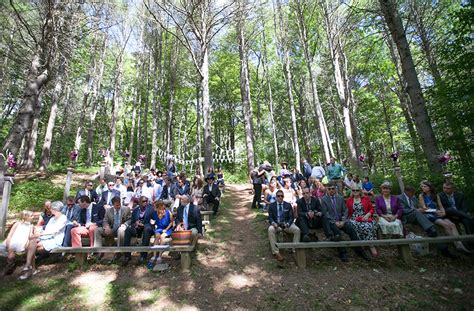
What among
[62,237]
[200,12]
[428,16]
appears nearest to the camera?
[62,237]

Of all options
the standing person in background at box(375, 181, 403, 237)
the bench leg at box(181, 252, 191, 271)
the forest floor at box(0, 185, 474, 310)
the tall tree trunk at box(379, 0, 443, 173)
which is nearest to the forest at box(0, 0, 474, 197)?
the tall tree trunk at box(379, 0, 443, 173)

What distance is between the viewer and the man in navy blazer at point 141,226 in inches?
195

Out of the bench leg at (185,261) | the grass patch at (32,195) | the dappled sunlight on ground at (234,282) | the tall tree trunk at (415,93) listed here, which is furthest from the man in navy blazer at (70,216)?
the tall tree trunk at (415,93)

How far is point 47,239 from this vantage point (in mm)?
4785

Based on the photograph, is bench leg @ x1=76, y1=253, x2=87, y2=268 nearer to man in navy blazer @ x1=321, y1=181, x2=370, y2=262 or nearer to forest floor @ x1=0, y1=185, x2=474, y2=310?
forest floor @ x1=0, y1=185, x2=474, y2=310

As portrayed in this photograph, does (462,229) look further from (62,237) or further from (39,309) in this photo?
(62,237)

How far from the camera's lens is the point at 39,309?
356cm

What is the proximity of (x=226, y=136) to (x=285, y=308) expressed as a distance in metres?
27.6

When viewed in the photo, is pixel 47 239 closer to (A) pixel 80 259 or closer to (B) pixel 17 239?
(B) pixel 17 239

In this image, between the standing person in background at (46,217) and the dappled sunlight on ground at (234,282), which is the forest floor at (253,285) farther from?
the standing person in background at (46,217)

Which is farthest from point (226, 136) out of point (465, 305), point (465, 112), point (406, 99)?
point (465, 305)

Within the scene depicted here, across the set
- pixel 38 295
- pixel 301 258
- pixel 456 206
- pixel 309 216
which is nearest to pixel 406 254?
pixel 456 206

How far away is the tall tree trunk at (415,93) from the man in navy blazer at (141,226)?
7459mm

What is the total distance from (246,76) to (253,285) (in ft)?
45.7
